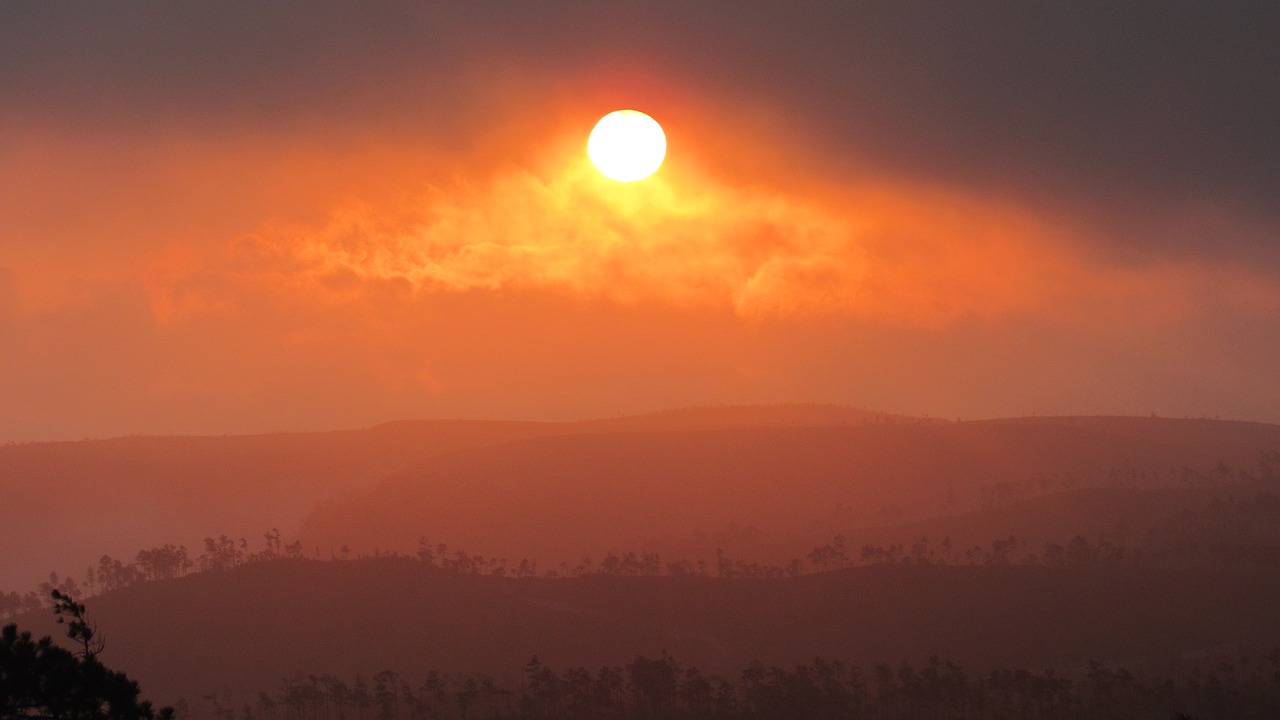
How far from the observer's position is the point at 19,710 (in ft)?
228

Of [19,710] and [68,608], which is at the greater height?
[68,608]

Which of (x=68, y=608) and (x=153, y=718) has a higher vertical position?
(x=68, y=608)

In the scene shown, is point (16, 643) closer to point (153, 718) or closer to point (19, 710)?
point (19, 710)

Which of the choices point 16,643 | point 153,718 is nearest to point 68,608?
point 16,643

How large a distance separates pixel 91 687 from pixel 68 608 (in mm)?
5002

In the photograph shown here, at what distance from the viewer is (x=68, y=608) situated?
68375 millimetres

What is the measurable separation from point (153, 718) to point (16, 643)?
9.50 metres

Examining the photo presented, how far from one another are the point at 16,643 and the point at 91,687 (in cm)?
475

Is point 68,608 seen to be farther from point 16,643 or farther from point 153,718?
point 153,718

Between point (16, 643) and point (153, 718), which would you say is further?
point (153, 718)

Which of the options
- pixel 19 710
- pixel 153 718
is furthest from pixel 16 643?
pixel 153 718

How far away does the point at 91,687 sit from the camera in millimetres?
69812

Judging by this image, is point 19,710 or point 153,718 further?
point 153,718

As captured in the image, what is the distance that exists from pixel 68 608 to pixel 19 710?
6.89 m
